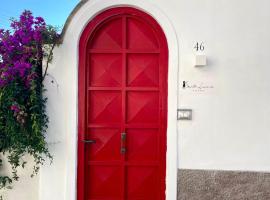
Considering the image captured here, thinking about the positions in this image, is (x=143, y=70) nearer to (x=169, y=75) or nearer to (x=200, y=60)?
(x=169, y=75)

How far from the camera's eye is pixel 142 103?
465 cm

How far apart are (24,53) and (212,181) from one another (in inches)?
132

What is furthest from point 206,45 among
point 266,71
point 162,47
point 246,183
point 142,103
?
point 246,183

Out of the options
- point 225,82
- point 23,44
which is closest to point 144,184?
point 225,82

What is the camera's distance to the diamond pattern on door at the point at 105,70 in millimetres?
4668

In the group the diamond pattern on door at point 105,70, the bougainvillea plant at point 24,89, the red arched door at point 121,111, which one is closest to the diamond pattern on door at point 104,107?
the red arched door at point 121,111

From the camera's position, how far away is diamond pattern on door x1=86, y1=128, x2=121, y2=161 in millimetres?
4660

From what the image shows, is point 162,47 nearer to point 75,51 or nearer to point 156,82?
point 156,82

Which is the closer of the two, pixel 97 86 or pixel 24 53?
pixel 24 53

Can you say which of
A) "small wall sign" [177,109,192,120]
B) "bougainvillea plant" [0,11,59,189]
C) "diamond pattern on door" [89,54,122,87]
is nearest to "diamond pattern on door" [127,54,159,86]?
"diamond pattern on door" [89,54,122,87]

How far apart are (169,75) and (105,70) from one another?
3.26ft

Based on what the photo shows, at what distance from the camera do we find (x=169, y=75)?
14.9ft

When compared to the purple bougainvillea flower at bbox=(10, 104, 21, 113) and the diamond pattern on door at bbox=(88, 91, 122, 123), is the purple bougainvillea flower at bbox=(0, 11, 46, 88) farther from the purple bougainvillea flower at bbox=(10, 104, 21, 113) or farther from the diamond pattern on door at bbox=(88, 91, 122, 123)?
the diamond pattern on door at bbox=(88, 91, 122, 123)

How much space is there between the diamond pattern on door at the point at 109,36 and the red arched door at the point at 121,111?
0.05 feet
